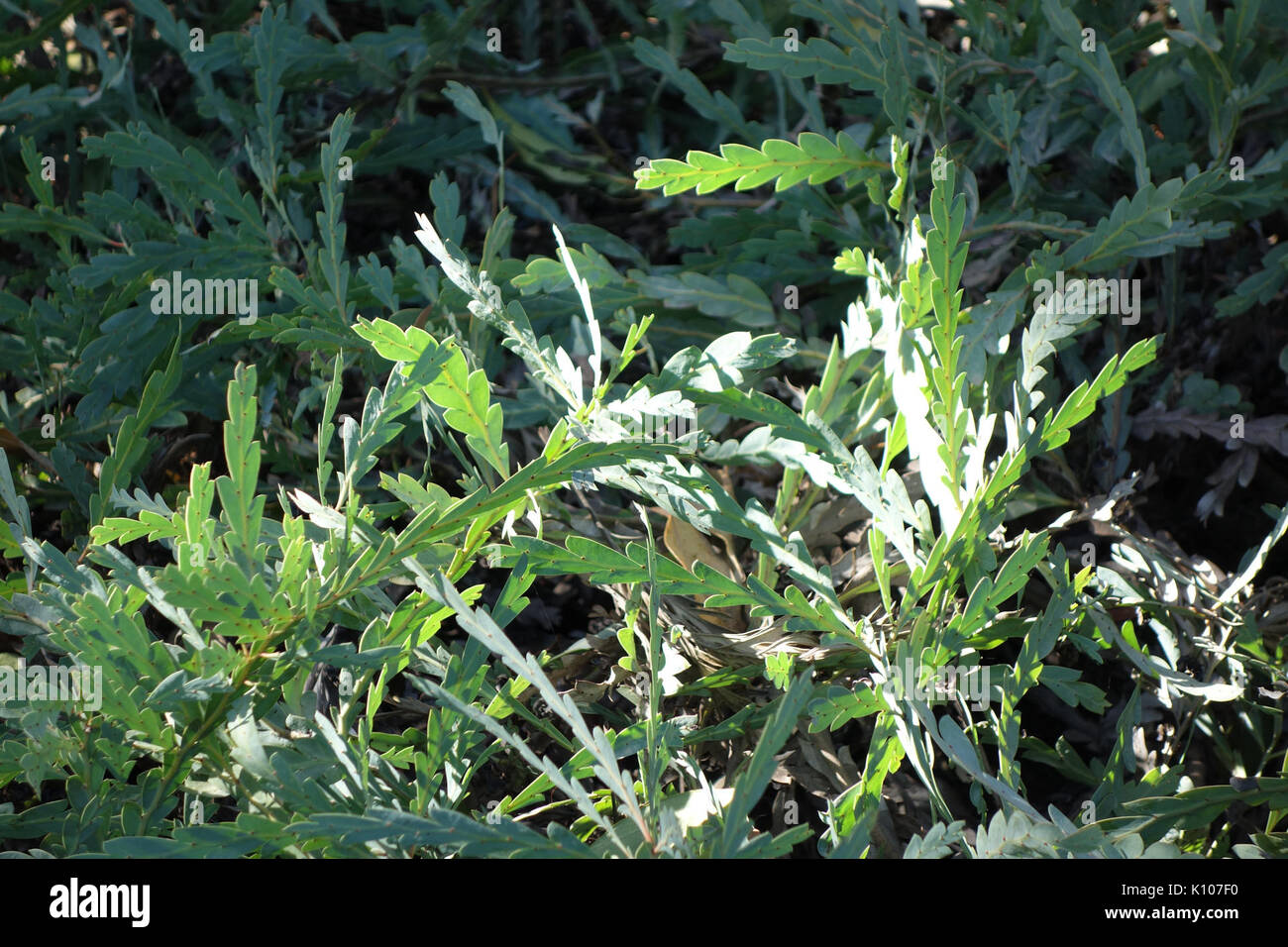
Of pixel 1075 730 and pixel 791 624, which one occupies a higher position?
pixel 791 624

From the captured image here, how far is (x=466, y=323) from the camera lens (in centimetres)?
136

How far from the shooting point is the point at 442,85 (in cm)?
175

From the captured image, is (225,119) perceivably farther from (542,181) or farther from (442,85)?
(542,181)

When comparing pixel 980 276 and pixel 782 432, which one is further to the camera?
pixel 980 276

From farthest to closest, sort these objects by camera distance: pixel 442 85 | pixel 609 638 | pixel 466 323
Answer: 1. pixel 442 85
2. pixel 466 323
3. pixel 609 638

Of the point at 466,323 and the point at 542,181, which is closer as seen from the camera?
the point at 466,323

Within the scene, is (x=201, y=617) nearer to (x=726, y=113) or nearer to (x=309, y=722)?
(x=309, y=722)

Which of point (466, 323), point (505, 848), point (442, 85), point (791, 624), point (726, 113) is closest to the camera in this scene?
point (505, 848)

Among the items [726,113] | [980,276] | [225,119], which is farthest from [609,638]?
[225,119]

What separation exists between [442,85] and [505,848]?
52.0 inches
